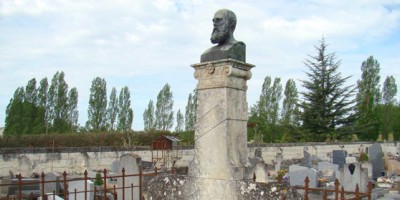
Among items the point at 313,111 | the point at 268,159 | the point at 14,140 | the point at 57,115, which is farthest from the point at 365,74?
the point at 14,140

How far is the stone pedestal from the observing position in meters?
4.79

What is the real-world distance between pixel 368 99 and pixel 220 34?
4637 centimetres

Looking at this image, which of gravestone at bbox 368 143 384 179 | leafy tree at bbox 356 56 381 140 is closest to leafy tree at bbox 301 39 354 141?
leafy tree at bbox 356 56 381 140

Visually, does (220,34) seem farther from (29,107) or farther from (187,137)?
(29,107)

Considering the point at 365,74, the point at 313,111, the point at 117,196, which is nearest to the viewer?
the point at 117,196

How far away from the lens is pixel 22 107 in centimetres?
3077

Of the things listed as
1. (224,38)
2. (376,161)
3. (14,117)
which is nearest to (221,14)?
(224,38)

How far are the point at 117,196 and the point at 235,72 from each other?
19.9 feet

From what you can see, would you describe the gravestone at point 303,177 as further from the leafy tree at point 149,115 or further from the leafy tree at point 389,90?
the leafy tree at point 389,90

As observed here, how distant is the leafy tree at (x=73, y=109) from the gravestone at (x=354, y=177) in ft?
88.5

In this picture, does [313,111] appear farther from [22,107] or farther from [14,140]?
[14,140]

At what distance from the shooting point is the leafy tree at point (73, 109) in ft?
114

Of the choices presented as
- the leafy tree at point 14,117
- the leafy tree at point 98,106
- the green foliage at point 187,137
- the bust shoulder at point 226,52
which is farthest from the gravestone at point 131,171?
the leafy tree at point 98,106

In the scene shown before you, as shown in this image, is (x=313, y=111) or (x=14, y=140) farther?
(x=313, y=111)
